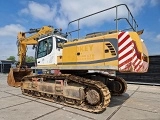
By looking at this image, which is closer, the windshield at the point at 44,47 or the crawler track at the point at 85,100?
the crawler track at the point at 85,100

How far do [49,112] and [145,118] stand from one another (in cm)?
307

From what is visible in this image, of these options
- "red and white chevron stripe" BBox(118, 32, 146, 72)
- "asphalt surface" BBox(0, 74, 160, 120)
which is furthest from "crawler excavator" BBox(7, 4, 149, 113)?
"asphalt surface" BBox(0, 74, 160, 120)

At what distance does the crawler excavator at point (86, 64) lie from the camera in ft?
19.1

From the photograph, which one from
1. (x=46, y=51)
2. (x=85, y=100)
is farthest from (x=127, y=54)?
(x=46, y=51)

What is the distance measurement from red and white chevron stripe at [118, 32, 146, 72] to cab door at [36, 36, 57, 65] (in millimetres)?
3400

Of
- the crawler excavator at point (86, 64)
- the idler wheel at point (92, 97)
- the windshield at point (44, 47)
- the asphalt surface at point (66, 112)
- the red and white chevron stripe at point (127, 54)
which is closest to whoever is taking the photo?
the asphalt surface at point (66, 112)

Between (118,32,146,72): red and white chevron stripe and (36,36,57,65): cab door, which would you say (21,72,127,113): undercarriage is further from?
(118,32,146,72): red and white chevron stripe

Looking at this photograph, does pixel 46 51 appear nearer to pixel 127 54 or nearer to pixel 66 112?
pixel 66 112

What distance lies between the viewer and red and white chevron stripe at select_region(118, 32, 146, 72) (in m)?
5.71

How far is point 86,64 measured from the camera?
6570mm

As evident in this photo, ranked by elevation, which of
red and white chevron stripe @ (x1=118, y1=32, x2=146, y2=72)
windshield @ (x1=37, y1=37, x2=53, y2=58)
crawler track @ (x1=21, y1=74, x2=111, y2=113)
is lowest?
crawler track @ (x1=21, y1=74, x2=111, y2=113)

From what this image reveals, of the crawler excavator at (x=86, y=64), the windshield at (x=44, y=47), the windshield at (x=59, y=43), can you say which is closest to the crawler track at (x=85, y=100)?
the crawler excavator at (x=86, y=64)

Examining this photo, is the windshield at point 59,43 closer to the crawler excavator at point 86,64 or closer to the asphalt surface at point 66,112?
the crawler excavator at point 86,64

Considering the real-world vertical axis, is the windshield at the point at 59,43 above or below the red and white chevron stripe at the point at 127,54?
above
